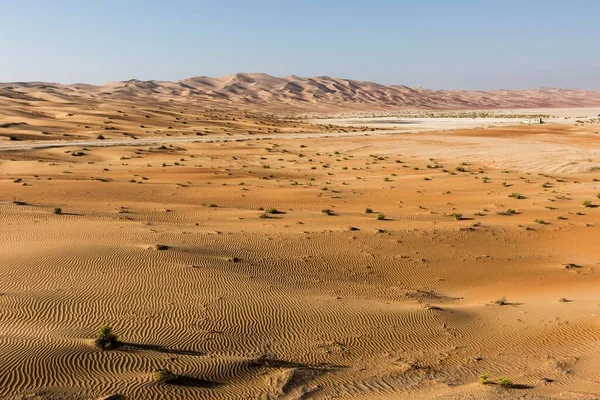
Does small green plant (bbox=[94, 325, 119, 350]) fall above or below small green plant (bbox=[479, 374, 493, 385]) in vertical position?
above

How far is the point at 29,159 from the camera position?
142 feet

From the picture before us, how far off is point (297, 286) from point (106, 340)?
20.7 feet

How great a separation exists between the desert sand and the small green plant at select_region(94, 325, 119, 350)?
186mm

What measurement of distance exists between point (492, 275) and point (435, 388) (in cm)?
897

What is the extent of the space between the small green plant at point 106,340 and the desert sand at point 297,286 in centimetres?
19

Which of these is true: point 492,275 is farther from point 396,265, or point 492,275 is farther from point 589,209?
point 589,209

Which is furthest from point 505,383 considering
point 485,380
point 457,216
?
point 457,216

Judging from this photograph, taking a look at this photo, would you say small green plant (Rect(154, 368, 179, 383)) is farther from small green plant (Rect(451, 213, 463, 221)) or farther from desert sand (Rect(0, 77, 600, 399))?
small green plant (Rect(451, 213, 463, 221))

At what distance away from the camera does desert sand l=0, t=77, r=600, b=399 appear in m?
10.1

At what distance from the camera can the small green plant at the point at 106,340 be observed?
10430 mm

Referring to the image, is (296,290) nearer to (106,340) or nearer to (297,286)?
(297,286)

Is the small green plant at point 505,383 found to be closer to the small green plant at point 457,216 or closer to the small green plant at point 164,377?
the small green plant at point 164,377

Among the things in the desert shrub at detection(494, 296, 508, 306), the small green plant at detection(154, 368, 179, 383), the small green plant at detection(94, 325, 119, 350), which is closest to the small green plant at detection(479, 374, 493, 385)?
the desert shrub at detection(494, 296, 508, 306)

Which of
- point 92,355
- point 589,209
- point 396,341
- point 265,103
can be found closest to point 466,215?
point 589,209
